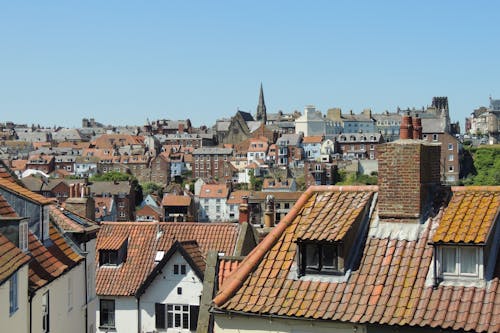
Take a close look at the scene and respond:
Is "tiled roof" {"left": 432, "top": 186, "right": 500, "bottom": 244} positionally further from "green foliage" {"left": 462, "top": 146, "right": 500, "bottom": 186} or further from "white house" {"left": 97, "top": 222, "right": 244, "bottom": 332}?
"green foliage" {"left": 462, "top": 146, "right": 500, "bottom": 186}

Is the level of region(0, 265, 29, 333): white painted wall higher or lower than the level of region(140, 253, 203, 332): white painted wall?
higher

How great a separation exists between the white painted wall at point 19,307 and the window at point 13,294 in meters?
0.12

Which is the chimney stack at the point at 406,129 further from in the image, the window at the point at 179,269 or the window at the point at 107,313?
the window at the point at 107,313

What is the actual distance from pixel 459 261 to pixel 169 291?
16847 mm

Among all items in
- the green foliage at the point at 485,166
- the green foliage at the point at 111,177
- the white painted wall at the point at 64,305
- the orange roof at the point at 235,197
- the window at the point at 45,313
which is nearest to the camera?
the white painted wall at the point at 64,305

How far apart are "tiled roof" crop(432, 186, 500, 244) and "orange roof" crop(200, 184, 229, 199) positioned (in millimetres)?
113626

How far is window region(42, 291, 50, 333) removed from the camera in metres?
17.1

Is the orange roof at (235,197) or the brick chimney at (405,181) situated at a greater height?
the brick chimney at (405,181)

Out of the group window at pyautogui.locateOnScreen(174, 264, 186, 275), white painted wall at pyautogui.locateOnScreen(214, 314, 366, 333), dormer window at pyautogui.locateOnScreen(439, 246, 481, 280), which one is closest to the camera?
dormer window at pyautogui.locateOnScreen(439, 246, 481, 280)

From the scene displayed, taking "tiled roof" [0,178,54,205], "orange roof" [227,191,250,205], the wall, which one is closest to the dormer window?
"tiled roof" [0,178,54,205]

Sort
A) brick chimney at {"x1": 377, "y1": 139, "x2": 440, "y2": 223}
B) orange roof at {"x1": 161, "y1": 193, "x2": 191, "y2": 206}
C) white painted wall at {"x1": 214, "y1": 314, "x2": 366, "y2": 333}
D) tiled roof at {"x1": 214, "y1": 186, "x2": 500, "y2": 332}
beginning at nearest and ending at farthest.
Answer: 1. tiled roof at {"x1": 214, "y1": 186, "x2": 500, "y2": 332}
2. white painted wall at {"x1": 214, "y1": 314, "x2": 366, "y2": 333}
3. brick chimney at {"x1": 377, "y1": 139, "x2": 440, "y2": 223}
4. orange roof at {"x1": 161, "y1": 193, "x2": 191, "y2": 206}

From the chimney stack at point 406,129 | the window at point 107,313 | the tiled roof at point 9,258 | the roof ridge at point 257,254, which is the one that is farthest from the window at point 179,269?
the chimney stack at point 406,129

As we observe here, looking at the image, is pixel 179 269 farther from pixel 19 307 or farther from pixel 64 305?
pixel 19 307

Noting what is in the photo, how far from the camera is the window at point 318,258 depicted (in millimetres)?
12172
